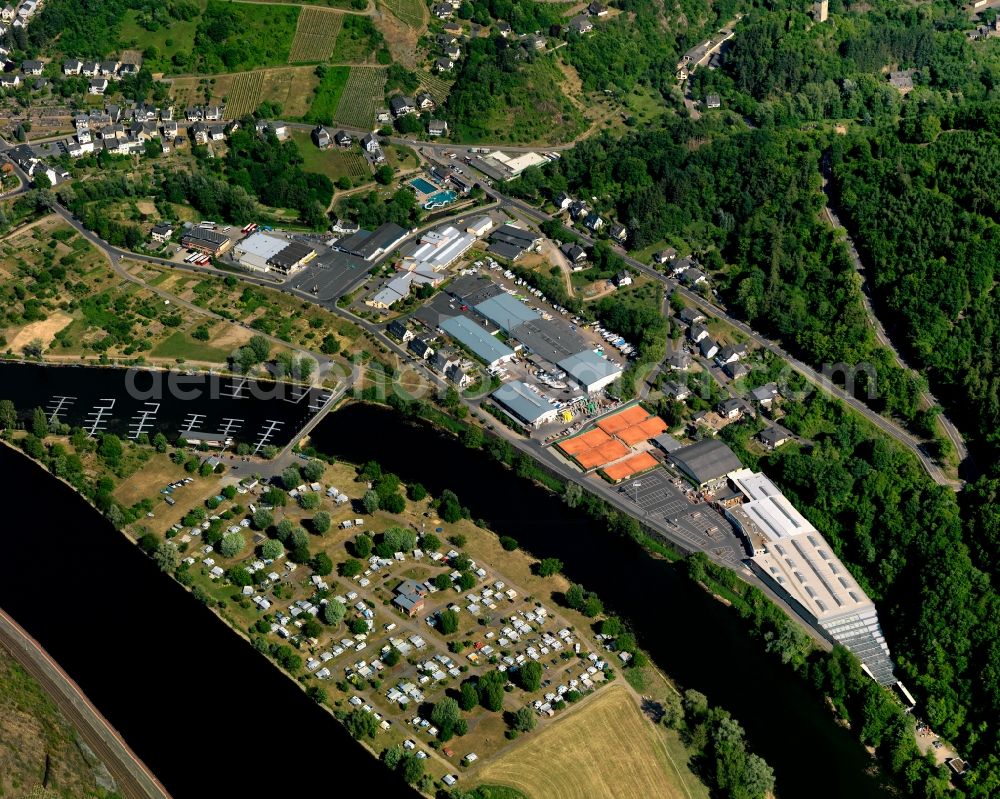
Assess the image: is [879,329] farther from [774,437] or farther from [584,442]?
[584,442]

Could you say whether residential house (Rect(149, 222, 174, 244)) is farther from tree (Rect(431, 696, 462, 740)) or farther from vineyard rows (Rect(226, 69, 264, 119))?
tree (Rect(431, 696, 462, 740))

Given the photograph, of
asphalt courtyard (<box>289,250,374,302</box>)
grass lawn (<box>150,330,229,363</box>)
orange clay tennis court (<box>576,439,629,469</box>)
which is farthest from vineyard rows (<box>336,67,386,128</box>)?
orange clay tennis court (<box>576,439,629,469</box>)

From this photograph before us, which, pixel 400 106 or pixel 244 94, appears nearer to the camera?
pixel 400 106

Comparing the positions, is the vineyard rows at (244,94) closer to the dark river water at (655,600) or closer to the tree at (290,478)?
the dark river water at (655,600)

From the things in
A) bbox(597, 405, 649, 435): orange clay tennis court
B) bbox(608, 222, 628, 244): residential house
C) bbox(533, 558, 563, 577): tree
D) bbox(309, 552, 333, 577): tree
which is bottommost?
bbox(309, 552, 333, 577): tree

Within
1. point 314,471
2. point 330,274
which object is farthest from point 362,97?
point 314,471
